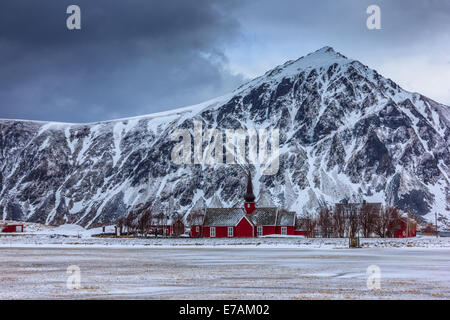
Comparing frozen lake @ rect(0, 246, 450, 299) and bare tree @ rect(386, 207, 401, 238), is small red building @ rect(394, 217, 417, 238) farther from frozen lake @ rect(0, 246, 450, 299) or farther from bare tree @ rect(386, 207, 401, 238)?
frozen lake @ rect(0, 246, 450, 299)

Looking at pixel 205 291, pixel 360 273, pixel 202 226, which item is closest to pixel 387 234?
pixel 202 226

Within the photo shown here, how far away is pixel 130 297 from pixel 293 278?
10786 mm

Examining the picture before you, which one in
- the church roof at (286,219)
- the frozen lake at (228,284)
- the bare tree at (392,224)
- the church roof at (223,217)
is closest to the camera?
the frozen lake at (228,284)

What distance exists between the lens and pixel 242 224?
139625 mm

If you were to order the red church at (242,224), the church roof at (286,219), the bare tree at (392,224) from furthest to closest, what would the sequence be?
the church roof at (286,219)
the red church at (242,224)
the bare tree at (392,224)

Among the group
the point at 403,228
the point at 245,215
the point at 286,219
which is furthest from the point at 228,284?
the point at 403,228

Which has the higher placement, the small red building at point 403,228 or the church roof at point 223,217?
the church roof at point 223,217

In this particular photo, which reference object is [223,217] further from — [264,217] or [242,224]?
[264,217]

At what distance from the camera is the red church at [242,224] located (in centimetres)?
13975

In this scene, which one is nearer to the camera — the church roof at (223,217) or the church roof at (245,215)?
the church roof at (223,217)

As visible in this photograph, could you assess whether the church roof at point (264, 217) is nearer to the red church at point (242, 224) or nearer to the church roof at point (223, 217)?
the red church at point (242, 224)

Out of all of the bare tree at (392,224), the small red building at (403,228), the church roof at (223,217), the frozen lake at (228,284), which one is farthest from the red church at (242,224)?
the frozen lake at (228,284)
